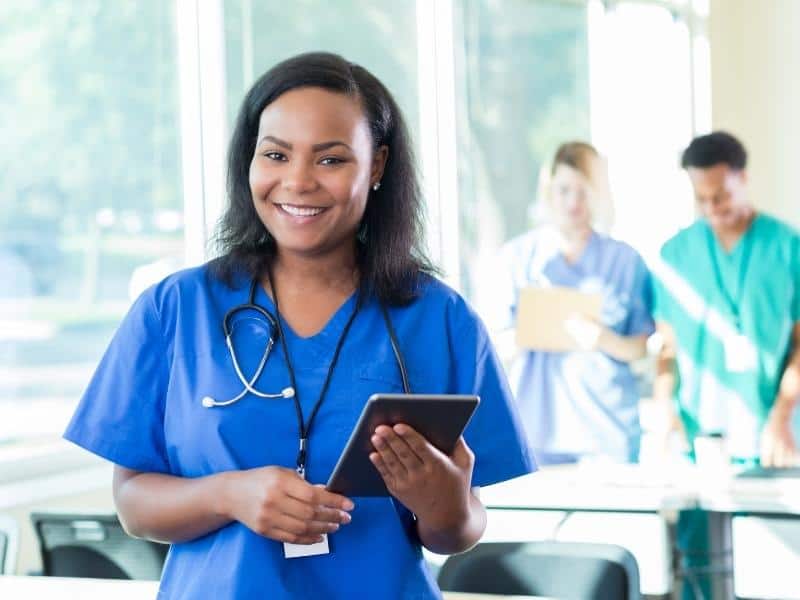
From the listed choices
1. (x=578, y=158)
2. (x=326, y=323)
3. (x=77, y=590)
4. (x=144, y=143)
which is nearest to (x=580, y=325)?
(x=578, y=158)

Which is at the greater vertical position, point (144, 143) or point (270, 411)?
point (144, 143)

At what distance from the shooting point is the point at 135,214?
152 inches

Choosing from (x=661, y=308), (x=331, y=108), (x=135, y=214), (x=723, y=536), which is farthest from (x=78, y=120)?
(x=331, y=108)

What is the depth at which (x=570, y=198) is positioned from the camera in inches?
156

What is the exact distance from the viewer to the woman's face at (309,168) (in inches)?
54.1

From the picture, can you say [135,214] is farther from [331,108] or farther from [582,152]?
[331,108]

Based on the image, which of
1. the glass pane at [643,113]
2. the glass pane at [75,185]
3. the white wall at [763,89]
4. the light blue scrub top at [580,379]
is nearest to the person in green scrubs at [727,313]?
the light blue scrub top at [580,379]

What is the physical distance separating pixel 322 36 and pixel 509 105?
5.31ft

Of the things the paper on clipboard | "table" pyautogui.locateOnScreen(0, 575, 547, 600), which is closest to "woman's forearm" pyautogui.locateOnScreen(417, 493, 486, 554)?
Answer: "table" pyautogui.locateOnScreen(0, 575, 547, 600)

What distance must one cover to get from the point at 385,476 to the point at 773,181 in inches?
231

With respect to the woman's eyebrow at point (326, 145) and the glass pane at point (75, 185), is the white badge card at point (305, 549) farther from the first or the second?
the glass pane at point (75, 185)

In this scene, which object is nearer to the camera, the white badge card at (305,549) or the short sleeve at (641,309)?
the white badge card at (305,549)

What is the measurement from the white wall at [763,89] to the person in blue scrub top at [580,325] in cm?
297

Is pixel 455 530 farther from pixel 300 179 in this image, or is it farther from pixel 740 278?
pixel 740 278
